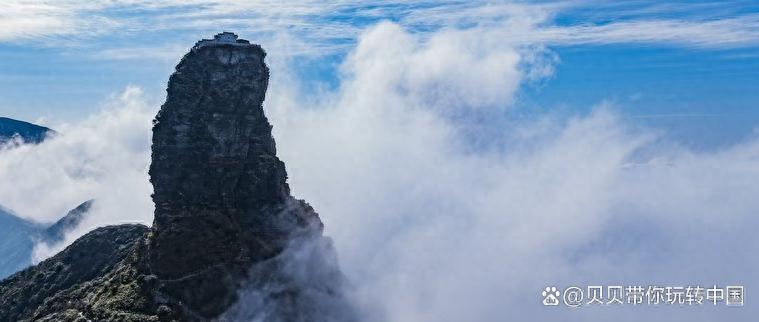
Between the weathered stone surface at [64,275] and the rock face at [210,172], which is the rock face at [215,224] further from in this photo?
the weathered stone surface at [64,275]

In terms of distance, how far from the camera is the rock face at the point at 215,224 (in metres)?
158

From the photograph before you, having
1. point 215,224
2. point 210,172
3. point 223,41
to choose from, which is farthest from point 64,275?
point 223,41

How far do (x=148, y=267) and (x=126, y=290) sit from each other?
6.44m

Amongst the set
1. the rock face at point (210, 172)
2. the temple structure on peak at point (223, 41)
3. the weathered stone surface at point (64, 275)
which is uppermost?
the temple structure on peak at point (223, 41)

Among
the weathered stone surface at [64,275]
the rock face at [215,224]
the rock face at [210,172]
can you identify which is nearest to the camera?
the rock face at [215,224]

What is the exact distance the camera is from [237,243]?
165 m

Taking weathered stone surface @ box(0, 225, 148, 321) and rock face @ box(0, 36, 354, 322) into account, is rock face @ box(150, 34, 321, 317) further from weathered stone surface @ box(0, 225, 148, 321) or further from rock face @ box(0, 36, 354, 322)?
weathered stone surface @ box(0, 225, 148, 321)

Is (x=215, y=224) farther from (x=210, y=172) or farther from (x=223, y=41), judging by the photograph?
(x=223, y=41)

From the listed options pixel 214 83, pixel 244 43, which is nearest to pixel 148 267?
pixel 214 83

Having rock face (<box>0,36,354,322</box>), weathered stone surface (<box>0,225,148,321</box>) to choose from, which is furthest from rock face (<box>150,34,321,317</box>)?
weathered stone surface (<box>0,225,148,321</box>)

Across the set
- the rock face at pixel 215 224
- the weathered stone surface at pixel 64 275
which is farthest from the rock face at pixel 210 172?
the weathered stone surface at pixel 64 275

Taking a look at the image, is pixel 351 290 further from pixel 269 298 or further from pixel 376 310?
pixel 269 298

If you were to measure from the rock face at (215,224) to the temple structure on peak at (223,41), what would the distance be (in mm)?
473

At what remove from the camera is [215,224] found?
165750 mm
